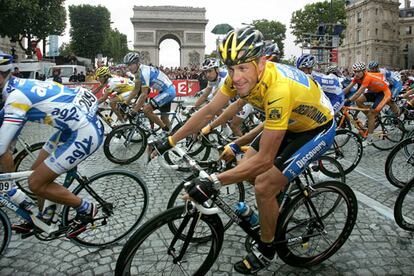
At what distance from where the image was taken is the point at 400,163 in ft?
17.1

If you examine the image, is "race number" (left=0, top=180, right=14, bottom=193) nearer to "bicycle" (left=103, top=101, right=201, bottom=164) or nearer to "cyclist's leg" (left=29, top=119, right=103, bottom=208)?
"cyclist's leg" (left=29, top=119, right=103, bottom=208)

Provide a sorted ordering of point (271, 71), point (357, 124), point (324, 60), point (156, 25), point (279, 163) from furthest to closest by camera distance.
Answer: point (156, 25)
point (324, 60)
point (357, 124)
point (279, 163)
point (271, 71)

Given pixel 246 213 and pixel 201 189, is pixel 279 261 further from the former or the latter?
pixel 201 189

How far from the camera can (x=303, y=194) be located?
Answer: 320 centimetres

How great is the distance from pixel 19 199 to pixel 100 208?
794 mm

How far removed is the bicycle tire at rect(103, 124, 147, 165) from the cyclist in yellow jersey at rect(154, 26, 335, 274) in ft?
13.9

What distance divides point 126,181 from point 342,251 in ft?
7.91

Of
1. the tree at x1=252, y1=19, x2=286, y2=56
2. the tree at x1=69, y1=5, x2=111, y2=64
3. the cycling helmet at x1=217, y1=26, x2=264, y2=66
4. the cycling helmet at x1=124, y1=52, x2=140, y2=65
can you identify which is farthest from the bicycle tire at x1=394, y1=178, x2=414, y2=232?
the tree at x1=252, y1=19, x2=286, y2=56

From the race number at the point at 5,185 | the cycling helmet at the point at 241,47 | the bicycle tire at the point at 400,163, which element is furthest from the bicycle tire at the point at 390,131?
the race number at the point at 5,185

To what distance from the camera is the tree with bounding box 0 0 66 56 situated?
32188 millimetres

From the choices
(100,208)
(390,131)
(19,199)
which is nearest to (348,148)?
(390,131)

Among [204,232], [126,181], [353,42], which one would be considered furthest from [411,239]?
[353,42]

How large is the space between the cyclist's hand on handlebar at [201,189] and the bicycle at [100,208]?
168 centimetres

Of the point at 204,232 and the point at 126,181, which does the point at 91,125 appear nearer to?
the point at 126,181
